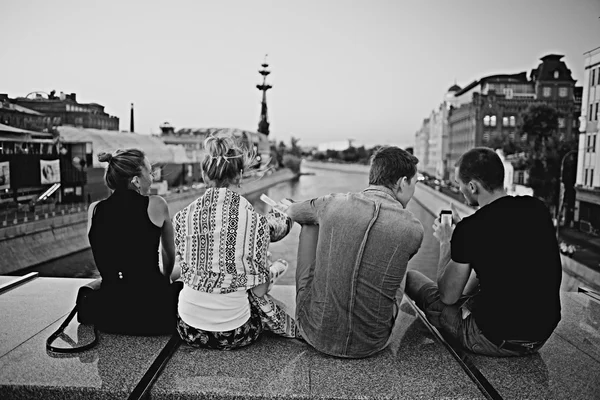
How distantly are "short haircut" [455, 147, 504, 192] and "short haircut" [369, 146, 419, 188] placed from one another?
0.14 meters

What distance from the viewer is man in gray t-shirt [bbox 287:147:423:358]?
1.42m

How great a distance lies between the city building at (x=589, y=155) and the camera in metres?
14.3

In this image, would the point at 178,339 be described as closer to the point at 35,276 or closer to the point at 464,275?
the point at 464,275

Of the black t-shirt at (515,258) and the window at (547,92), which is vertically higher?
the window at (547,92)

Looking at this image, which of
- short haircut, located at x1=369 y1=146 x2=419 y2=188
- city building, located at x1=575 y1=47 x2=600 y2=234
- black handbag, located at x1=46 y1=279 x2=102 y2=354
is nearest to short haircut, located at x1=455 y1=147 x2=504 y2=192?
short haircut, located at x1=369 y1=146 x2=419 y2=188

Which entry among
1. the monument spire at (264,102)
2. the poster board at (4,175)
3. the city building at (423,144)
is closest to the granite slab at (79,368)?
the poster board at (4,175)

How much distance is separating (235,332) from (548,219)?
0.84m

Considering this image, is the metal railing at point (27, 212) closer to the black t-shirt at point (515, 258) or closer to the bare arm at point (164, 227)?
the bare arm at point (164, 227)

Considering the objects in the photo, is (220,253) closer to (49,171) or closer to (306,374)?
(306,374)

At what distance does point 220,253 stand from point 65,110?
16339 millimetres

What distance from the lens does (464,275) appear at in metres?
1.48

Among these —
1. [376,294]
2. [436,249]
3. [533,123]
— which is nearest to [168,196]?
[436,249]

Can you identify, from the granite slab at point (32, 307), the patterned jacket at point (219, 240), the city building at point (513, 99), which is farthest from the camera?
the city building at point (513, 99)

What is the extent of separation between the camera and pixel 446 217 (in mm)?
1695
